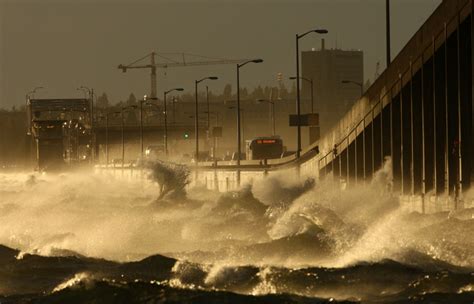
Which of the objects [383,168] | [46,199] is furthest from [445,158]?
[46,199]

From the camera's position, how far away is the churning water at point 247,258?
23391 millimetres

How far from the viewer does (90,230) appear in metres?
44.4

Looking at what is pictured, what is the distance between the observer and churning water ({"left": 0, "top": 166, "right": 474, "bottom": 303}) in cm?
2339

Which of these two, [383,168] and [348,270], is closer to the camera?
[348,270]

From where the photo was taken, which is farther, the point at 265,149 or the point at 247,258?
the point at 265,149

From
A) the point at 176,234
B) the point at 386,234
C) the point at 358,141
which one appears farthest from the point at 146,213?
the point at 386,234

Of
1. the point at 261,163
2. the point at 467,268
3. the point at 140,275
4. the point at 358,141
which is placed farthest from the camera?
the point at 261,163

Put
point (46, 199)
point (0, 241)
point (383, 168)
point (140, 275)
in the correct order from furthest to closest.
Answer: point (46, 199), point (383, 168), point (0, 241), point (140, 275)

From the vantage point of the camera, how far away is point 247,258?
29.2 m

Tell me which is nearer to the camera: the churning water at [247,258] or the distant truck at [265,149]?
the churning water at [247,258]

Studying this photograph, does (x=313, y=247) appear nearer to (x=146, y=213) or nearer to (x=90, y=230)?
(x=90, y=230)

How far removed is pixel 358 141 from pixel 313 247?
31.0 meters

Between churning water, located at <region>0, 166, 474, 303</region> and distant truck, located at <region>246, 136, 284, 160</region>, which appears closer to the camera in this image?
churning water, located at <region>0, 166, 474, 303</region>

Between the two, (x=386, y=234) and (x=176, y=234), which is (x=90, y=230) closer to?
(x=176, y=234)
